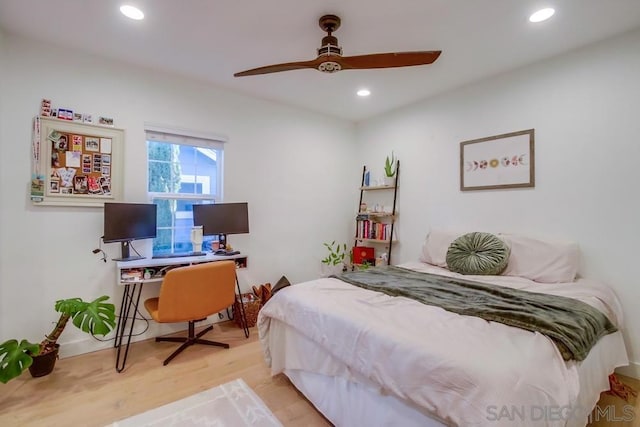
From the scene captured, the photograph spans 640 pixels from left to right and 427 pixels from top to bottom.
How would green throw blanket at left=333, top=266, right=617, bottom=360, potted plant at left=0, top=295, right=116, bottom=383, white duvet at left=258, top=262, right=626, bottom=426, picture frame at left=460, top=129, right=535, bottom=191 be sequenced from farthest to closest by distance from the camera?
picture frame at left=460, top=129, right=535, bottom=191, potted plant at left=0, top=295, right=116, bottom=383, green throw blanket at left=333, top=266, right=617, bottom=360, white duvet at left=258, top=262, right=626, bottom=426

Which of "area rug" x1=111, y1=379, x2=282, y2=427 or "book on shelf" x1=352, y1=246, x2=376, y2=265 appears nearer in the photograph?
"area rug" x1=111, y1=379, x2=282, y2=427

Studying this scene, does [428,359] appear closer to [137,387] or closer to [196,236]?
[137,387]

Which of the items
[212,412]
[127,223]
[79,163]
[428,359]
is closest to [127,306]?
[127,223]

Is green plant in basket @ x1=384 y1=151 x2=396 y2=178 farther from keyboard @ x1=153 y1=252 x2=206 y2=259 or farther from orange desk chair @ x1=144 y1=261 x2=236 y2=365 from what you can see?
keyboard @ x1=153 y1=252 x2=206 y2=259

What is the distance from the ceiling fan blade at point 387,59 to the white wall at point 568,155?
137 centimetres

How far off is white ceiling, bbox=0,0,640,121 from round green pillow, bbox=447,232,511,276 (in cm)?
159

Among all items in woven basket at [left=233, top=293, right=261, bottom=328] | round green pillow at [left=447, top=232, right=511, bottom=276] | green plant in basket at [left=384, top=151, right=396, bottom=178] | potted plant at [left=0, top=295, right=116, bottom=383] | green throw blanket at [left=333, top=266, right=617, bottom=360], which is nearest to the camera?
green throw blanket at [left=333, top=266, right=617, bottom=360]

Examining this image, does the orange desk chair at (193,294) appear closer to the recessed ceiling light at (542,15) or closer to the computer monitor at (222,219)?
the computer monitor at (222,219)

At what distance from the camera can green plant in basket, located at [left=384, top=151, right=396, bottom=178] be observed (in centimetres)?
384

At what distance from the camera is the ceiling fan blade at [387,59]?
6.28 ft

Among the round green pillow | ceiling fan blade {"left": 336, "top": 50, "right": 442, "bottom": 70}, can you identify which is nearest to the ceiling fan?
ceiling fan blade {"left": 336, "top": 50, "right": 442, "bottom": 70}

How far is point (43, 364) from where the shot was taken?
2.18m

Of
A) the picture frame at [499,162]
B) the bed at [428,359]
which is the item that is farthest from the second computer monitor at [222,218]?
the picture frame at [499,162]

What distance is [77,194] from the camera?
248 cm
